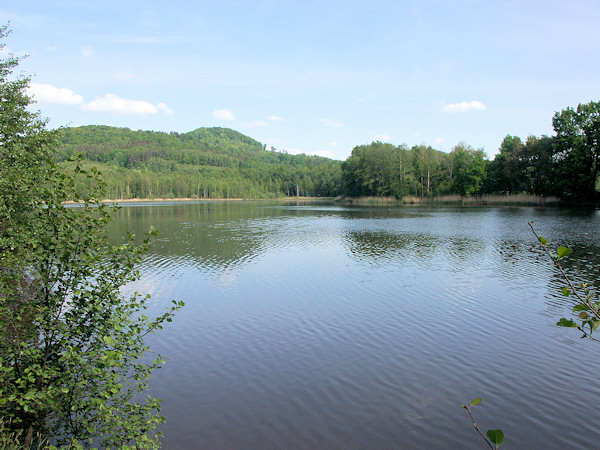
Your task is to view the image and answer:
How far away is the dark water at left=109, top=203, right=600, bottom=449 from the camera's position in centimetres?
711

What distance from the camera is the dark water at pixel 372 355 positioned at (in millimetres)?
7113

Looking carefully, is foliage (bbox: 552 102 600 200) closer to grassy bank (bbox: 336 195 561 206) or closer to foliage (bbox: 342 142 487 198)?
grassy bank (bbox: 336 195 561 206)

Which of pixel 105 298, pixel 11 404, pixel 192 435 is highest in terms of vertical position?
pixel 105 298

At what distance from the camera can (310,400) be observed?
8055 millimetres

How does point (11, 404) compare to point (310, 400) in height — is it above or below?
above

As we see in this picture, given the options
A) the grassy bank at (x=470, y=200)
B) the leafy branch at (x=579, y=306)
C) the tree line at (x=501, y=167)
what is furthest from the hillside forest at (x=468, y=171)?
the leafy branch at (x=579, y=306)

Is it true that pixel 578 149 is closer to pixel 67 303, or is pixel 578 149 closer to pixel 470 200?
pixel 470 200

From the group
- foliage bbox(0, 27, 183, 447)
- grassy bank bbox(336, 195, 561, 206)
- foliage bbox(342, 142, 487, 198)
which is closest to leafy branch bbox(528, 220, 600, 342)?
foliage bbox(0, 27, 183, 447)

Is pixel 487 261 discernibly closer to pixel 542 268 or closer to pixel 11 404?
pixel 542 268

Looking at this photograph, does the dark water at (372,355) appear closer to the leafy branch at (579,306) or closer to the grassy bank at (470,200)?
the leafy branch at (579,306)

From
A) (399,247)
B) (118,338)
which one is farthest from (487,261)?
(118,338)

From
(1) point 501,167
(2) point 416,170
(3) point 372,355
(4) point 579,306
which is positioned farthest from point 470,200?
(4) point 579,306

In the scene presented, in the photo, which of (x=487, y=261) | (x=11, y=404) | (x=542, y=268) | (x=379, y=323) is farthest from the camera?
(x=487, y=261)

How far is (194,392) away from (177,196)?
15792cm
